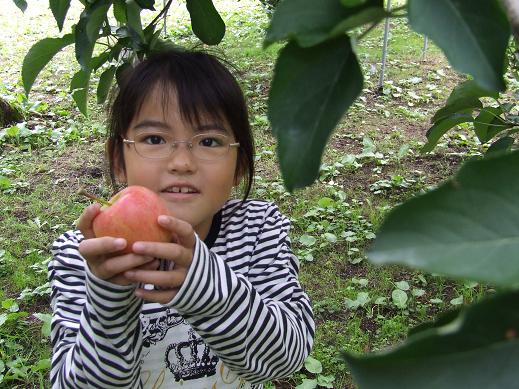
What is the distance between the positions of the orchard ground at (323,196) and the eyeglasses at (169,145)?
3.23 feet

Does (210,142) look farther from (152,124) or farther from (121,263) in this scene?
(121,263)

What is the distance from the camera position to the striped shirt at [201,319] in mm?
864

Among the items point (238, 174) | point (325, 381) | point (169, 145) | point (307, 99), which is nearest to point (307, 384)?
point (325, 381)

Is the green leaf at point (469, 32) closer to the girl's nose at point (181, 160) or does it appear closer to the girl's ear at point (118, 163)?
the girl's nose at point (181, 160)

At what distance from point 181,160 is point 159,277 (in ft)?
0.94

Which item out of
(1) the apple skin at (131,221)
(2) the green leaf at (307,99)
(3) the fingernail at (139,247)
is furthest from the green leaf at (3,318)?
(2) the green leaf at (307,99)

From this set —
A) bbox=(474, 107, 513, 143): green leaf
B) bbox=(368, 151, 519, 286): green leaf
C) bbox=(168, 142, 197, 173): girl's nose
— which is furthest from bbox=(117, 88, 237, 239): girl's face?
bbox=(368, 151, 519, 286): green leaf

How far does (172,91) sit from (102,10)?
18cm

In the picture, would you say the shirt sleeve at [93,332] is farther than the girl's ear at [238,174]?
No

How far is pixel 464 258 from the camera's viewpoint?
0.82 feet

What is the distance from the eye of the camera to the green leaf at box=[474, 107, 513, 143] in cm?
122

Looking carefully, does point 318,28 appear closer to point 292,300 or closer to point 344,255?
point 292,300

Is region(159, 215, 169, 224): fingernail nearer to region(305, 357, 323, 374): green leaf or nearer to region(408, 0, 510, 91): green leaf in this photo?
region(408, 0, 510, 91): green leaf

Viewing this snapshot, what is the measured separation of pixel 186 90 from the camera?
1.11 meters
